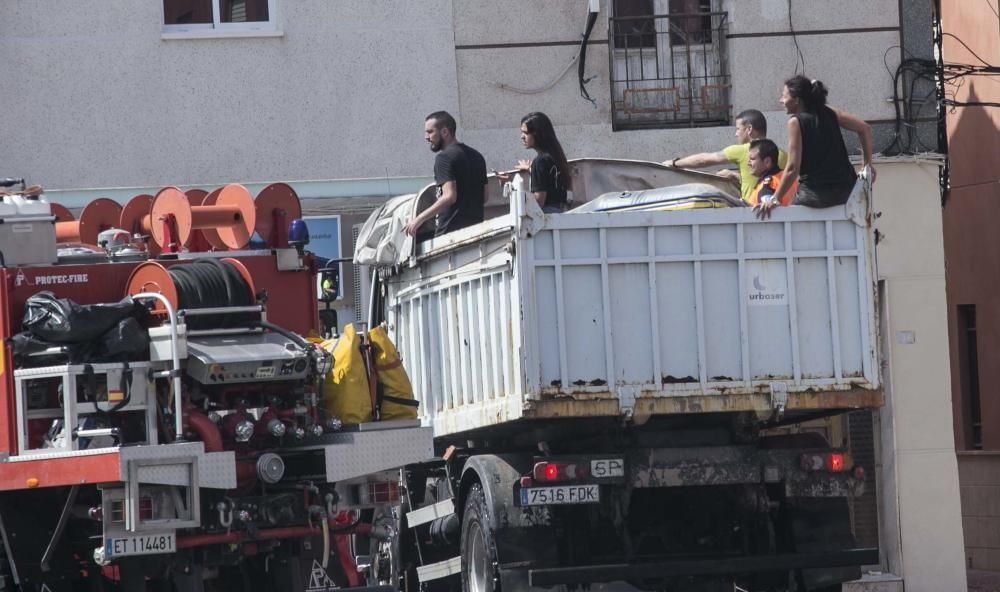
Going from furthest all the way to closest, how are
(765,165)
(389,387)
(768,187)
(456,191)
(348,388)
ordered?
(456,191) → (765,165) → (768,187) → (389,387) → (348,388)

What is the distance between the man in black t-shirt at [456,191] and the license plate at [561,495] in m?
2.59

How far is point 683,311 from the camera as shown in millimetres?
10484

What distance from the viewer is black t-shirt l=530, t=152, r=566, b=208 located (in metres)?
12.0

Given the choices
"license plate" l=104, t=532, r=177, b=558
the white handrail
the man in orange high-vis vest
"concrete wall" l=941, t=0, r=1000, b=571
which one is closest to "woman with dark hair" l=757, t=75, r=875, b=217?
the man in orange high-vis vest

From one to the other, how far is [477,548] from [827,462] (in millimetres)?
2224

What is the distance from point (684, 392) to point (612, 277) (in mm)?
796

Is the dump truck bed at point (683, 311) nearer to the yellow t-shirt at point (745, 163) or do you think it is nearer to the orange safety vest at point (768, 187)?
the orange safety vest at point (768, 187)

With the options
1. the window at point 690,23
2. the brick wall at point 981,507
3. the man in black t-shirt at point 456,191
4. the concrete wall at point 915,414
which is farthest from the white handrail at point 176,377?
the brick wall at point 981,507

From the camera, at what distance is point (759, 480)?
10562 millimetres

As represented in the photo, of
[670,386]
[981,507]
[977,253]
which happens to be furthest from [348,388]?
[977,253]

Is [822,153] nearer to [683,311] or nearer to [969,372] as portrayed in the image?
[683,311]

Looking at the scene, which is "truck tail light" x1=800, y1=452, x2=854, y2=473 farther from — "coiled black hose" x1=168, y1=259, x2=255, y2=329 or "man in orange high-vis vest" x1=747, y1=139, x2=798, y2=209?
"coiled black hose" x1=168, y1=259, x2=255, y2=329

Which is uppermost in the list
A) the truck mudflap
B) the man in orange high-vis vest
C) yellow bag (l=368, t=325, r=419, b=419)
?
the man in orange high-vis vest

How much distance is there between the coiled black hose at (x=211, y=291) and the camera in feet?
31.6
